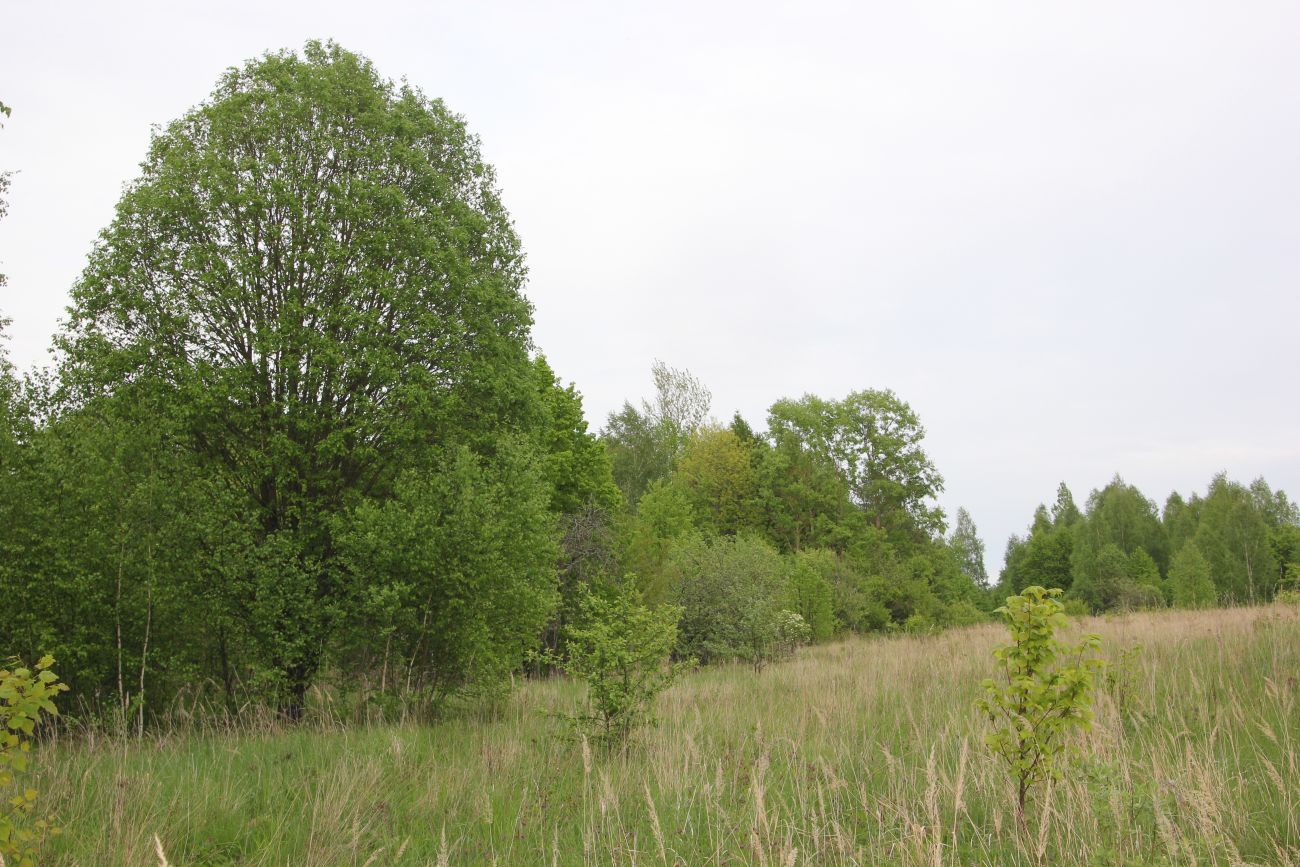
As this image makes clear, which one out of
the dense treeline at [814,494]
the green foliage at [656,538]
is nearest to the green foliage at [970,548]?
the dense treeline at [814,494]

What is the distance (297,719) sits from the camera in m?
12.4

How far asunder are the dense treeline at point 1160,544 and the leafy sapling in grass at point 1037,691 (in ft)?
101

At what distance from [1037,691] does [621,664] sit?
480cm

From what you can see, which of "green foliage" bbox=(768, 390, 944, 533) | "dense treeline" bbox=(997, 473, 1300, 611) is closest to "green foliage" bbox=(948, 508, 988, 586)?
"dense treeline" bbox=(997, 473, 1300, 611)

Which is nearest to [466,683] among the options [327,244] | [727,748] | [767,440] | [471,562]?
[471,562]

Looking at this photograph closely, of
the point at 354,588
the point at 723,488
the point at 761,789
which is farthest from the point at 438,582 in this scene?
the point at 723,488

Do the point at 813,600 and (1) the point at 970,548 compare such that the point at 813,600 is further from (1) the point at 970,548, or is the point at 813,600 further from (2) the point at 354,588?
(1) the point at 970,548

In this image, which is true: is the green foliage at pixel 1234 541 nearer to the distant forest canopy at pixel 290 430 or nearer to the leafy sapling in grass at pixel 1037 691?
the distant forest canopy at pixel 290 430

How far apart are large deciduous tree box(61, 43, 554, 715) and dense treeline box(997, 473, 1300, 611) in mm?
29416

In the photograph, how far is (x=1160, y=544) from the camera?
202 feet

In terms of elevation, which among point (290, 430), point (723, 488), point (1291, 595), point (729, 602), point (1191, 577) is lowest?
point (1191, 577)

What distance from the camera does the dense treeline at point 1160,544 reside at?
3544 centimetres

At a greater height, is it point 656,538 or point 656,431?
point 656,431

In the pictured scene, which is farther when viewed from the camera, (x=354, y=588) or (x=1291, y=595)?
(x=354, y=588)
